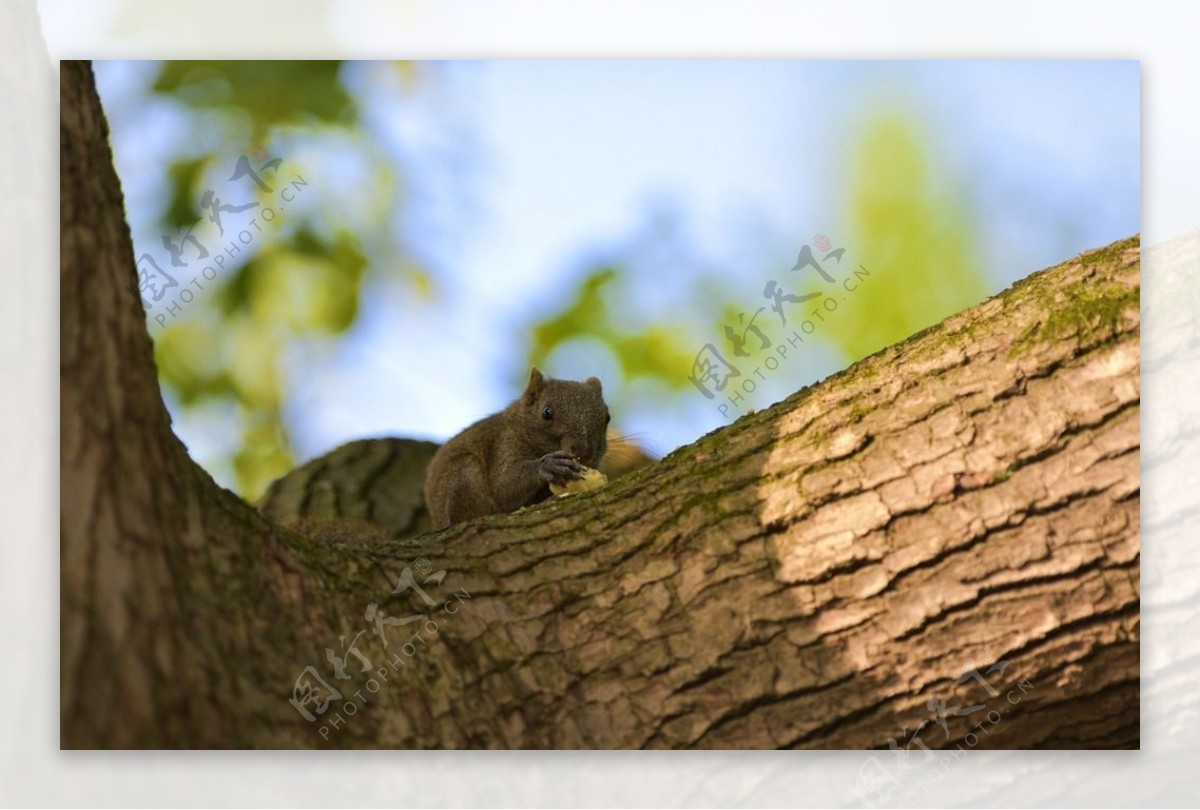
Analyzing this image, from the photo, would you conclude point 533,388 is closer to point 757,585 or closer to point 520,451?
point 520,451

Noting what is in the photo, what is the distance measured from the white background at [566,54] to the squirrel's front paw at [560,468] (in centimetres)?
154

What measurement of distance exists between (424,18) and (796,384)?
1.78m

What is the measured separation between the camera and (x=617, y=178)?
13.2 feet

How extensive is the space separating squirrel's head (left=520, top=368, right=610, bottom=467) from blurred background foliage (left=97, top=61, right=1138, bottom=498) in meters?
0.29

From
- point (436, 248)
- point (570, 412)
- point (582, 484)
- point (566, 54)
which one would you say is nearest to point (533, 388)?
point (570, 412)

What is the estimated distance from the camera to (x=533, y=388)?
487 centimetres

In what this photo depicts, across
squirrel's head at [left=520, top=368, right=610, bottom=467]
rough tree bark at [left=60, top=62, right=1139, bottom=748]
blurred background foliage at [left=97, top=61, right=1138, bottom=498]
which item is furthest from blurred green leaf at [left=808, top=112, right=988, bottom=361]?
squirrel's head at [left=520, top=368, right=610, bottom=467]

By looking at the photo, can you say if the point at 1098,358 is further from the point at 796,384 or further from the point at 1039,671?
the point at 796,384

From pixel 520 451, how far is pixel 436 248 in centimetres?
98

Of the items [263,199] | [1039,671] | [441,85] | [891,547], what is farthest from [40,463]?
[1039,671]

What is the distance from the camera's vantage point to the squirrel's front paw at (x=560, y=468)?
447 centimetres

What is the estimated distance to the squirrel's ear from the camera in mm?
4832

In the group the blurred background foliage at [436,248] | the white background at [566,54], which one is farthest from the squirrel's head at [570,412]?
the white background at [566,54]

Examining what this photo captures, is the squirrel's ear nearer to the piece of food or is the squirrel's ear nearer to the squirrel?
the squirrel
